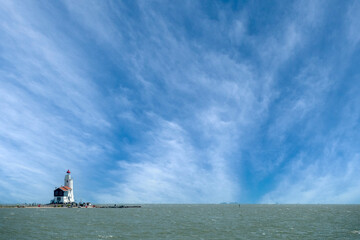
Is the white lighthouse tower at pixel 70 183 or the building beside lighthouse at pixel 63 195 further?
the white lighthouse tower at pixel 70 183

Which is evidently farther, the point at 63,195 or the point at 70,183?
the point at 70,183

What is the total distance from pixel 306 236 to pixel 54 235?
4021 centimetres

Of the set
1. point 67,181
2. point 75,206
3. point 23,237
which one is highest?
point 67,181

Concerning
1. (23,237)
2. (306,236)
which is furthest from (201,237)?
(23,237)

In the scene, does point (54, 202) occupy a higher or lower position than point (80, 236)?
higher

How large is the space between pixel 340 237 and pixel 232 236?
17.0 metres

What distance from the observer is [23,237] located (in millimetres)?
40219

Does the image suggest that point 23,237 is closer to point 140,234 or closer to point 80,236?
point 80,236

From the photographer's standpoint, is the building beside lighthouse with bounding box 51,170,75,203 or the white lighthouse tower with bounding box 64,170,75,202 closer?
the building beside lighthouse with bounding box 51,170,75,203

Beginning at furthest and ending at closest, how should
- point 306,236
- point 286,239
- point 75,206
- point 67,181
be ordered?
1. point 67,181
2. point 75,206
3. point 306,236
4. point 286,239

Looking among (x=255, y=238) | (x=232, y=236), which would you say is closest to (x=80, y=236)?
(x=232, y=236)

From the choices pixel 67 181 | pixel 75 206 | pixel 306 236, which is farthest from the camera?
pixel 67 181

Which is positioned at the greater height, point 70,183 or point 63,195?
point 70,183

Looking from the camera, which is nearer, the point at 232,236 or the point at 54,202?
the point at 232,236
